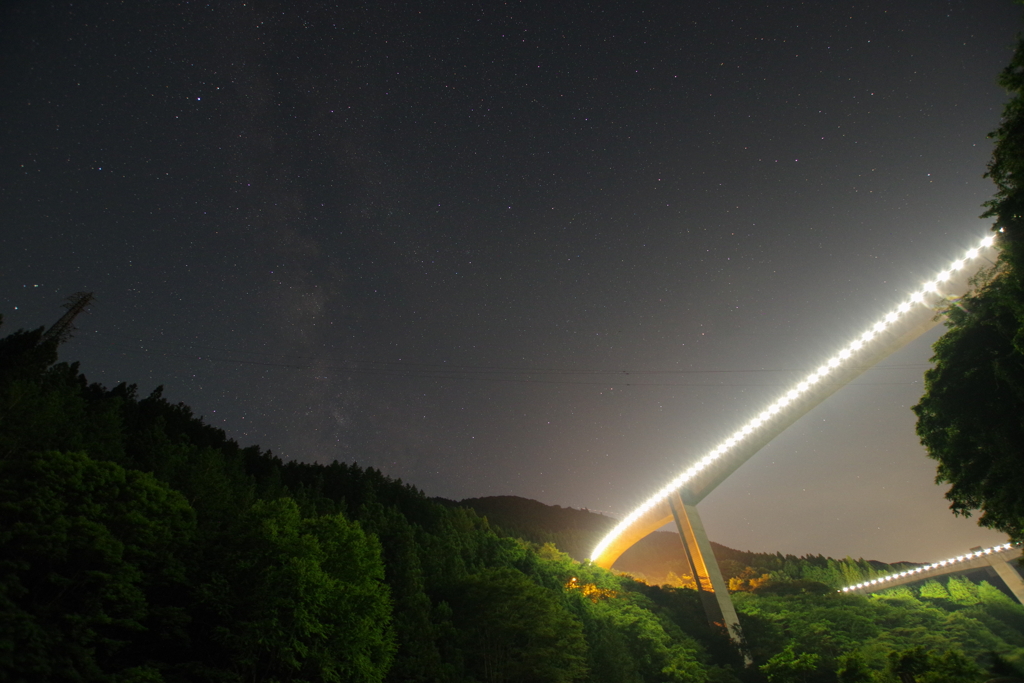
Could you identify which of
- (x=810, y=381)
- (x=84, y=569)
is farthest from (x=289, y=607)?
(x=810, y=381)

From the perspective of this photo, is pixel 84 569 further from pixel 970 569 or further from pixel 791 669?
pixel 970 569

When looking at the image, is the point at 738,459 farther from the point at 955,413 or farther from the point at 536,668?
the point at 955,413

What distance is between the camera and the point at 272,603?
25.2m

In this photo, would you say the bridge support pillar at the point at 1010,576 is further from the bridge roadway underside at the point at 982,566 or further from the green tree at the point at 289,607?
the green tree at the point at 289,607

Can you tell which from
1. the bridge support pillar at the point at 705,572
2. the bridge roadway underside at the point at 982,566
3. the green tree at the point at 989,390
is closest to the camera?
the green tree at the point at 989,390

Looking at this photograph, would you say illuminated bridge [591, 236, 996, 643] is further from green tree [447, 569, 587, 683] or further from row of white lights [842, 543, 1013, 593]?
row of white lights [842, 543, 1013, 593]

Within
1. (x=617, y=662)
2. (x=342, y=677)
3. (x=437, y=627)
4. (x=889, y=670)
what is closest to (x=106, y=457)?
(x=342, y=677)

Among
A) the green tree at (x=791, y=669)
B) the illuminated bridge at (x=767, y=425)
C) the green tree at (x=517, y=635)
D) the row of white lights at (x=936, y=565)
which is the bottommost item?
the green tree at (x=791, y=669)

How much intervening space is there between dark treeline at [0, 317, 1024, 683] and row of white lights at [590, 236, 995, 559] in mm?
16158

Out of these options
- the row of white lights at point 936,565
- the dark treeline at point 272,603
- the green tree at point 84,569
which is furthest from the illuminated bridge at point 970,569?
the green tree at point 84,569

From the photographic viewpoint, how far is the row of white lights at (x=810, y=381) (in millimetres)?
29078

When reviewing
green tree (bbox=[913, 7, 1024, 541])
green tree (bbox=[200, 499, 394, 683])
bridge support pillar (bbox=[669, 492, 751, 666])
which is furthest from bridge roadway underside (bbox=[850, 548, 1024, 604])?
green tree (bbox=[200, 499, 394, 683])

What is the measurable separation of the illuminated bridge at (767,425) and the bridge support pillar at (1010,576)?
48936 mm

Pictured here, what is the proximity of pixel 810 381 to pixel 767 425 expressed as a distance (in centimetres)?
833
